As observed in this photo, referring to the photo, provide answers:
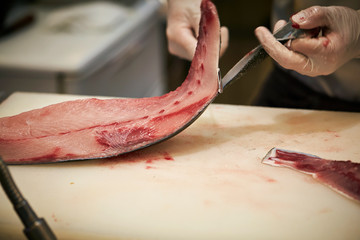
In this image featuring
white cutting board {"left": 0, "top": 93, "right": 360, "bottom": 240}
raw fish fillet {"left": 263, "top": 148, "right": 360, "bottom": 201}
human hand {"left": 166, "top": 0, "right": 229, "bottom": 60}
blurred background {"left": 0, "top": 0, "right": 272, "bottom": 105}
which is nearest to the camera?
white cutting board {"left": 0, "top": 93, "right": 360, "bottom": 240}

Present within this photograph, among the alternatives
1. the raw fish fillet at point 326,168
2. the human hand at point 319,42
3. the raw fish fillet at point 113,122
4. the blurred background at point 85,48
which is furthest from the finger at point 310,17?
the blurred background at point 85,48

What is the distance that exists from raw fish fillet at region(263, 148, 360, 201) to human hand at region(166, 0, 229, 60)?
23.8 inches

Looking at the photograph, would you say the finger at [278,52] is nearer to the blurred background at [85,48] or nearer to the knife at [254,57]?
the knife at [254,57]

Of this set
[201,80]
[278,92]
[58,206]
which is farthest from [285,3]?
[58,206]

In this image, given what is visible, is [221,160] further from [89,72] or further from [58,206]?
[89,72]

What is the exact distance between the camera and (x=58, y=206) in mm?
945

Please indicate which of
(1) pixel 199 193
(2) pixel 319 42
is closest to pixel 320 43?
(2) pixel 319 42

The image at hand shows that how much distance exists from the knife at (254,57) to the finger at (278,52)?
28 millimetres

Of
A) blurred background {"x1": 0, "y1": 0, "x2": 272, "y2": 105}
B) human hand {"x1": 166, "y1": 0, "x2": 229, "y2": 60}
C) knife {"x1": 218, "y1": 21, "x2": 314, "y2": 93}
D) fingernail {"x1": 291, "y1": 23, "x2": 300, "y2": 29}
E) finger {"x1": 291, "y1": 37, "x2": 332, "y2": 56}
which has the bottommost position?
finger {"x1": 291, "y1": 37, "x2": 332, "y2": 56}

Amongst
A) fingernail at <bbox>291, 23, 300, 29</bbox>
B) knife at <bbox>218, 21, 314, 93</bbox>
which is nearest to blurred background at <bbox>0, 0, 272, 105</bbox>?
knife at <bbox>218, 21, 314, 93</bbox>

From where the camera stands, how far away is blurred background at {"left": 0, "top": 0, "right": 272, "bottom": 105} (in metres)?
2.28

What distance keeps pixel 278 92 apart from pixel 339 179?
92cm

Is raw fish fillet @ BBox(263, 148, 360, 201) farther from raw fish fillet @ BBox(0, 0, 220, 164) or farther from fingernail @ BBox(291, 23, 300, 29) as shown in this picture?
fingernail @ BBox(291, 23, 300, 29)

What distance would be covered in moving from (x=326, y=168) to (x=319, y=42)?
390mm
